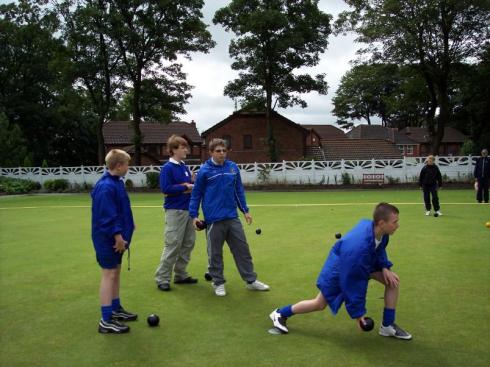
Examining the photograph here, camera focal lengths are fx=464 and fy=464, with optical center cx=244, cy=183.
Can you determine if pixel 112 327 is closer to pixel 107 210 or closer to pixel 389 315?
pixel 107 210

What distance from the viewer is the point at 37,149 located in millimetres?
54625

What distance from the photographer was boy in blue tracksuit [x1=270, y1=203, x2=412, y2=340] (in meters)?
4.13

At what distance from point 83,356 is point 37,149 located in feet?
182

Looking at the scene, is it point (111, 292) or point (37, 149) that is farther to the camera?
point (37, 149)

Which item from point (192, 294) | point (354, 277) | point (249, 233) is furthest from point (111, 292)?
point (249, 233)

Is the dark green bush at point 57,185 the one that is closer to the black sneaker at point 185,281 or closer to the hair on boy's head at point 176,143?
the black sneaker at point 185,281

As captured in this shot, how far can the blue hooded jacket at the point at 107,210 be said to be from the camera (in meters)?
4.85

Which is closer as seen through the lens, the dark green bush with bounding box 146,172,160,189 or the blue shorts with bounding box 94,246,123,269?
the blue shorts with bounding box 94,246,123,269

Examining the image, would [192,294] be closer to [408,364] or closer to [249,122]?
[408,364]

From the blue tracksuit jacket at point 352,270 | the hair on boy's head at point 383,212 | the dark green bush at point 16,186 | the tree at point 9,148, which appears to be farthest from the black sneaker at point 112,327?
the tree at point 9,148

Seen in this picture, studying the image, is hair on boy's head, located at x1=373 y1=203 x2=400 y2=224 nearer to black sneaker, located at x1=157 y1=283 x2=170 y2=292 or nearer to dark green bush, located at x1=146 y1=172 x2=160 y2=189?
black sneaker, located at x1=157 y1=283 x2=170 y2=292

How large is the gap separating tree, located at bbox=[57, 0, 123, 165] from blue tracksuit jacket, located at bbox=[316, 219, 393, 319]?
34.9 metres

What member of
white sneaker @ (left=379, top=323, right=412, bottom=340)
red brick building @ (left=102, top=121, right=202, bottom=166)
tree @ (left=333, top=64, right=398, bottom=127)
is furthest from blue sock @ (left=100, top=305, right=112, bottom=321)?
tree @ (left=333, top=64, right=398, bottom=127)

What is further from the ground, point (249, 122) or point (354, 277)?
point (249, 122)
